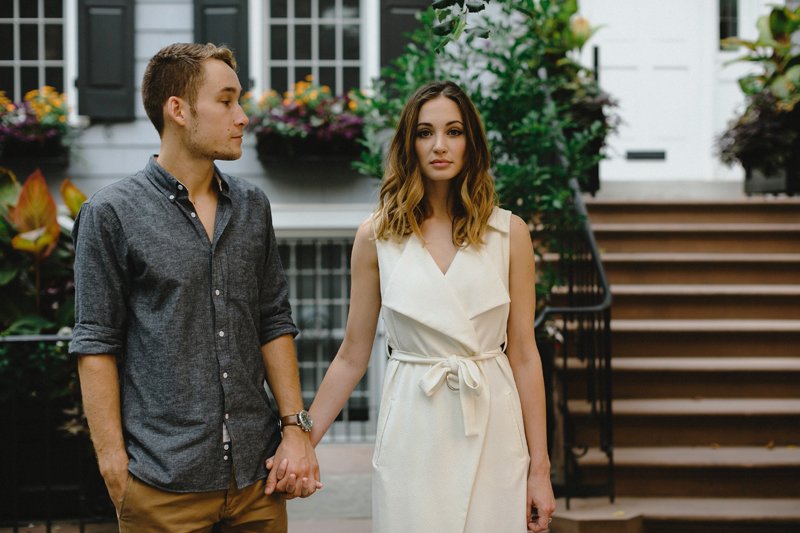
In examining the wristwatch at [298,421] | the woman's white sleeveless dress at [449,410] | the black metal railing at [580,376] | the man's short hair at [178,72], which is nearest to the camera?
the man's short hair at [178,72]

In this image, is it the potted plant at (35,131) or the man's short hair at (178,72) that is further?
the potted plant at (35,131)

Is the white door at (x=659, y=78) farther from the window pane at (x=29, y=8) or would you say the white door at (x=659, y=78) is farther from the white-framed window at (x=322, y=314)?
the window pane at (x=29, y=8)

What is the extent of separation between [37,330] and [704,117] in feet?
23.8

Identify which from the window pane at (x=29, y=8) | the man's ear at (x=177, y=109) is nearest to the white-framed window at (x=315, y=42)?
the window pane at (x=29, y=8)

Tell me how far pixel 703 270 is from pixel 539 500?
4.89 meters

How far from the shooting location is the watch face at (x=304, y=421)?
90.7 inches

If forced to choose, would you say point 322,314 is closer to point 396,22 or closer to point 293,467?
point 396,22

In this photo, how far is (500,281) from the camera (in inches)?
98.1

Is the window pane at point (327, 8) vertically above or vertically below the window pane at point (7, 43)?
above

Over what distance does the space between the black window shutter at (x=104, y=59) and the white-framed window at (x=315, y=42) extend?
1.33 metres

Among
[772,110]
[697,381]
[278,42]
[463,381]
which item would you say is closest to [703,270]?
[697,381]

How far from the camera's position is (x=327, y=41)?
8406 millimetres

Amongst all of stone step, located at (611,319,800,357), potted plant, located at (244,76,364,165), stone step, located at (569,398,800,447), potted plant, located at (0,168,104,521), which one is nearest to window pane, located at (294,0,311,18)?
potted plant, located at (244,76,364,165)

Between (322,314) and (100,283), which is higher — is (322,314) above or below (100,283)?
→ below
